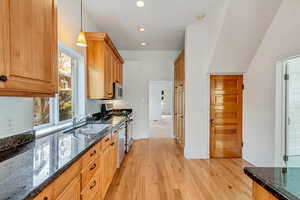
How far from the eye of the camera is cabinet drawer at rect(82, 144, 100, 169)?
165 centimetres

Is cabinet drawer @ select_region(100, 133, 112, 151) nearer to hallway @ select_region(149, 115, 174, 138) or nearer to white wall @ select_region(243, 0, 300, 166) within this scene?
white wall @ select_region(243, 0, 300, 166)

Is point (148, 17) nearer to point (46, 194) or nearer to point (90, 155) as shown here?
point (90, 155)

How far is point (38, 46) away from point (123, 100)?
485cm

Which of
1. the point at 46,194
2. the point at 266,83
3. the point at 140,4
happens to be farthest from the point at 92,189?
the point at 266,83

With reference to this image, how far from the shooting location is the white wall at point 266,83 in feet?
8.97

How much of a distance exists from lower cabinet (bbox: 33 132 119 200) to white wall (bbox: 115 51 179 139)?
3.53 meters

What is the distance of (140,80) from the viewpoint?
20.6 ft

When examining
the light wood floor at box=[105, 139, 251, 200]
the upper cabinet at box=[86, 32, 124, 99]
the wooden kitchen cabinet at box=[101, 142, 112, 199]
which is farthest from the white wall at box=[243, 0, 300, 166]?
the upper cabinet at box=[86, 32, 124, 99]

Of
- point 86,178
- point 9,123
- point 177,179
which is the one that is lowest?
point 177,179

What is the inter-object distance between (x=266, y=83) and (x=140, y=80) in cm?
389

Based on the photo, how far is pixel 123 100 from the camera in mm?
6266

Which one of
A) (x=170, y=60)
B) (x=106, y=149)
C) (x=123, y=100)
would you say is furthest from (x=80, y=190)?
(x=170, y=60)

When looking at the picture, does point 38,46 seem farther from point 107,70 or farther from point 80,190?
point 107,70

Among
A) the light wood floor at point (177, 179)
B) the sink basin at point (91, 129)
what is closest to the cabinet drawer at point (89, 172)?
the sink basin at point (91, 129)
